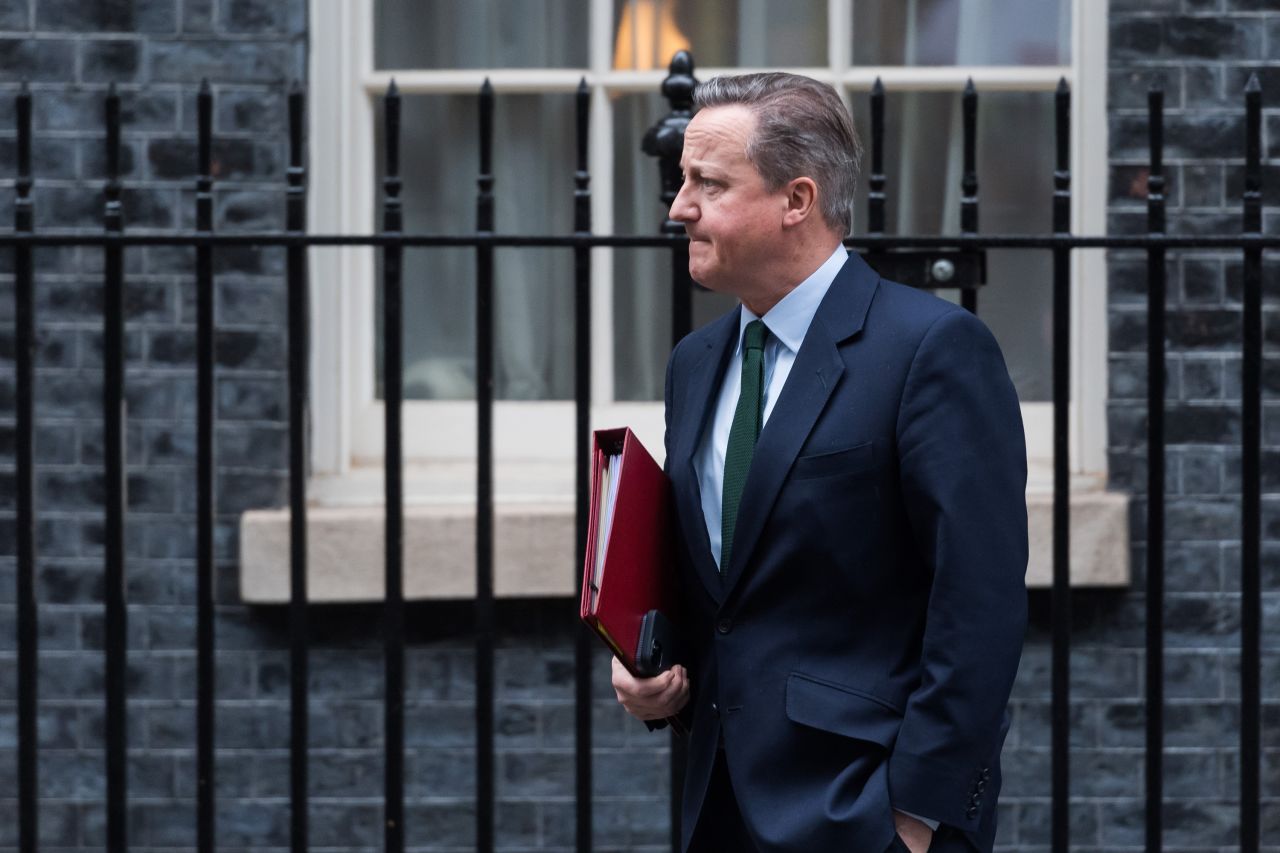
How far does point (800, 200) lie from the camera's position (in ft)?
7.07

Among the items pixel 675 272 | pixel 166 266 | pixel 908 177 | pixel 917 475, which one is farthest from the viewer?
pixel 908 177

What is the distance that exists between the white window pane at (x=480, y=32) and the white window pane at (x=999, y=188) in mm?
844

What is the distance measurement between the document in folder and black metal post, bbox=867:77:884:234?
106 cm

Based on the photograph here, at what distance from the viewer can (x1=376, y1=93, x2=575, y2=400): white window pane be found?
4758 mm

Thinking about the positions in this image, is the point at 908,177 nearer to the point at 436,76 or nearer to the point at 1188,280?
the point at 1188,280

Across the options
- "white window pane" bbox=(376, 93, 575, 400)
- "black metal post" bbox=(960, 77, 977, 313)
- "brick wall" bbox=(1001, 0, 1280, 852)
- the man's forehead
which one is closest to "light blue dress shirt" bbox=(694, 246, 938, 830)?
the man's forehead

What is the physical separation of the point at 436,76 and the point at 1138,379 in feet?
6.90

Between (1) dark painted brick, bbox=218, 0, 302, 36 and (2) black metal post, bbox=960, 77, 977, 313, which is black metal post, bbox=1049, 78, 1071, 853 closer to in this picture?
(2) black metal post, bbox=960, 77, 977, 313

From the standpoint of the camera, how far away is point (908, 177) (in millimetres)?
4754

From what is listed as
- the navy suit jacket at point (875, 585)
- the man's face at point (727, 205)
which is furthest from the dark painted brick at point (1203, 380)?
the man's face at point (727, 205)

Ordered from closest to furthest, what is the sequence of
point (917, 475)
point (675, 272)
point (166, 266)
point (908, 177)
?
1. point (917, 475)
2. point (675, 272)
3. point (166, 266)
4. point (908, 177)

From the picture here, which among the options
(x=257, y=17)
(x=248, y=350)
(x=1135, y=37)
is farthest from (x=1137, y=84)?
(x=248, y=350)

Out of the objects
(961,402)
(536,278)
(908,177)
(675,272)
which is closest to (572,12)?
(536,278)

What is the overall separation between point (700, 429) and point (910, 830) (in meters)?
0.61
